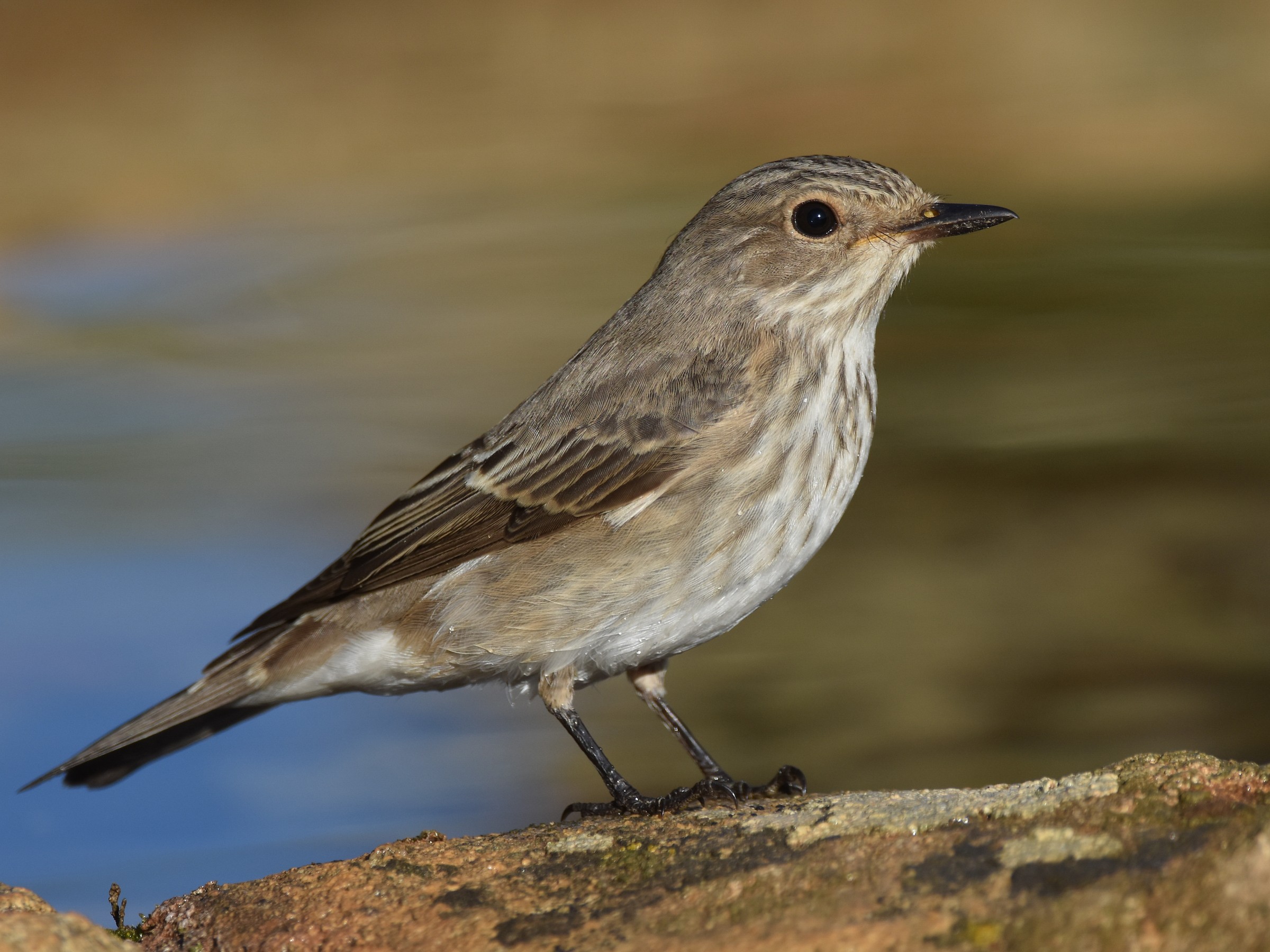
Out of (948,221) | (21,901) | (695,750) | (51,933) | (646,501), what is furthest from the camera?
(695,750)

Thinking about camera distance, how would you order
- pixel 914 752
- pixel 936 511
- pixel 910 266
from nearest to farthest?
pixel 910 266, pixel 914 752, pixel 936 511

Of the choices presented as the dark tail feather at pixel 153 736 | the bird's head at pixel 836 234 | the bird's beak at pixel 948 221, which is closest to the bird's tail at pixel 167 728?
the dark tail feather at pixel 153 736

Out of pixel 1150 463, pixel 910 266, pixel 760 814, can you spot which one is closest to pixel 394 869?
pixel 760 814

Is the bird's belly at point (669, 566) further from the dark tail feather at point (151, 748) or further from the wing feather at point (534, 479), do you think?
the dark tail feather at point (151, 748)

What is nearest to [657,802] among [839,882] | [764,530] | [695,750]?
[695,750]

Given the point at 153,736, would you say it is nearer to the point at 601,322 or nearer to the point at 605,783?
the point at 605,783

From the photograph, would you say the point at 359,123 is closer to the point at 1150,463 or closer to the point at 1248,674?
the point at 1150,463
